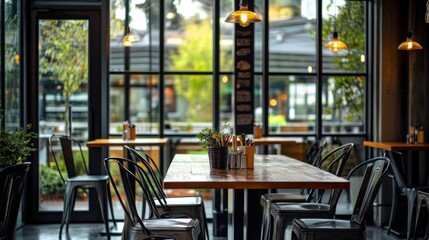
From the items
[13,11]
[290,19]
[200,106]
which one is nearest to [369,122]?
[290,19]

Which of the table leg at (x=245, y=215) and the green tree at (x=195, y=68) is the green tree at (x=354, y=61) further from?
the green tree at (x=195, y=68)

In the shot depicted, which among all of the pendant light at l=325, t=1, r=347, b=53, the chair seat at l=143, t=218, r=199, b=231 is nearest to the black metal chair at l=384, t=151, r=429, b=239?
the pendant light at l=325, t=1, r=347, b=53

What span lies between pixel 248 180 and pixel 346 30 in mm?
4171

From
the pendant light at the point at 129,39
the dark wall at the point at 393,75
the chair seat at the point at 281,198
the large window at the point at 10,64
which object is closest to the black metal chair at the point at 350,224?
the chair seat at the point at 281,198

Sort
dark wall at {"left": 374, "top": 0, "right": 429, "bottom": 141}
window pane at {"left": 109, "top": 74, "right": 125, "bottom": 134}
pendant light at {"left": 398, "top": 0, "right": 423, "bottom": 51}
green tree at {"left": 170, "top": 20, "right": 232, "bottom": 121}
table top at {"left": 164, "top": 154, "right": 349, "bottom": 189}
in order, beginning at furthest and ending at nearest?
green tree at {"left": 170, "top": 20, "right": 232, "bottom": 121} < window pane at {"left": 109, "top": 74, "right": 125, "bottom": 134} < dark wall at {"left": 374, "top": 0, "right": 429, "bottom": 141} < pendant light at {"left": 398, "top": 0, "right": 423, "bottom": 51} < table top at {"left": 164, "top": 154, "right": 349, "bottom": 189}

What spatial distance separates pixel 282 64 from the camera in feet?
24.0

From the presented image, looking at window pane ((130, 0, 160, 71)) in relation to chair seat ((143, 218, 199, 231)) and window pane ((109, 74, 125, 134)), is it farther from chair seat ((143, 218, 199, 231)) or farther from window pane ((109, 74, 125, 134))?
chair seat ((143, 218, 199, 231))

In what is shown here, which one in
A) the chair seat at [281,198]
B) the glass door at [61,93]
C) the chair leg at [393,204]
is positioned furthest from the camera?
the glass door at [61,93]

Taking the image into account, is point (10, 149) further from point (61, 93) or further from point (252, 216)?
point (252, 216)

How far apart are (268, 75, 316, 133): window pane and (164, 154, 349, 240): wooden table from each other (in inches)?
87.3

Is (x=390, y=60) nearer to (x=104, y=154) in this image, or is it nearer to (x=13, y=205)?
(x=104, y=154)

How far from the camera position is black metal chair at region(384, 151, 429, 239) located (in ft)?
19.1

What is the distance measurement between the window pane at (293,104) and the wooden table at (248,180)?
87.3 inches

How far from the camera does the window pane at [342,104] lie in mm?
7137
